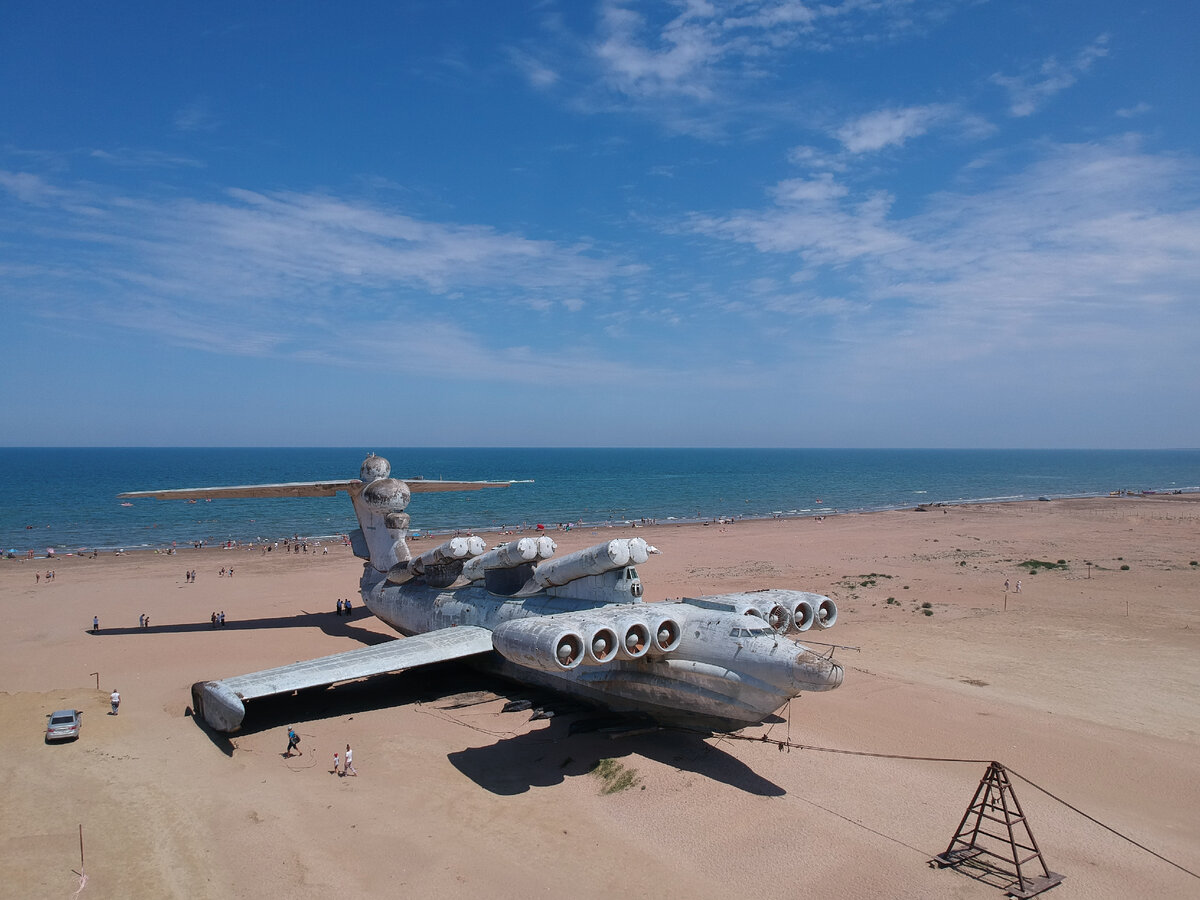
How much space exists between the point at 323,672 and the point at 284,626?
13997 mm

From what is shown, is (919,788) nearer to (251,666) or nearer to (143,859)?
(143,859)

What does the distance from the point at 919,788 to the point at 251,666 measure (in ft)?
67.4

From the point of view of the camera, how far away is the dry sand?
11477mm

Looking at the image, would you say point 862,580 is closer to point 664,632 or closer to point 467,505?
point 664,632

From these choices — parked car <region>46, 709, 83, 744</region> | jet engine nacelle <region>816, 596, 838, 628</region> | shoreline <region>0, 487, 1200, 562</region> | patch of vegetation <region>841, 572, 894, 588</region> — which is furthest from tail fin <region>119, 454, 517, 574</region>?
shoreline <region>0, 487, 1200, 562</region>

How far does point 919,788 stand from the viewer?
14.1m

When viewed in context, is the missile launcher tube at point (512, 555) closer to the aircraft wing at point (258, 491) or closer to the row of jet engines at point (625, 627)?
the row of jet engines at point (625, 627)

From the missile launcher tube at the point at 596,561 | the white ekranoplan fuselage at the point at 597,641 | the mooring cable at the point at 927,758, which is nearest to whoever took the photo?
the mooring cable at the point at 927,758

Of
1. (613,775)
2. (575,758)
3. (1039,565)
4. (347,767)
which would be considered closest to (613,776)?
(613,775)

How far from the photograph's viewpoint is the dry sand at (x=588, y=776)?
37.7 feet

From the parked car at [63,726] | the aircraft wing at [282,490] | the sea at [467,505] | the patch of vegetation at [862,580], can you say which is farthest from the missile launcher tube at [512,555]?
the sea at [467,505]

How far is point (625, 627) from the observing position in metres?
14.4

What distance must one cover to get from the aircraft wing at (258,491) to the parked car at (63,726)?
7.43 metres

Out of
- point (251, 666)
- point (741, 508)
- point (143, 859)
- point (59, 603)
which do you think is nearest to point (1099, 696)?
point (143, 859)
